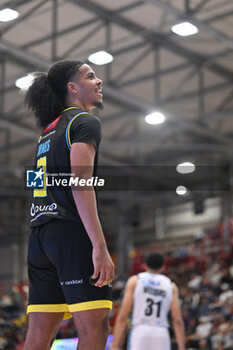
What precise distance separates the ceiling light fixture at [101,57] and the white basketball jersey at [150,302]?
8959 mm

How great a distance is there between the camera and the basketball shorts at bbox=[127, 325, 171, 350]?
17.8 feet

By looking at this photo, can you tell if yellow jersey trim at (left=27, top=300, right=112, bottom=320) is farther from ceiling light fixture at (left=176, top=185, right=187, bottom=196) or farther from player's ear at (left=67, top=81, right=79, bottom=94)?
ceiling light fixture at (left=176, top=185, right=187, bottom=196)

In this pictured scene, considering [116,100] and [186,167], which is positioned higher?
[116,100]

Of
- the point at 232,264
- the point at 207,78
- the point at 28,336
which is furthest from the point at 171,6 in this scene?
the point at 232,264

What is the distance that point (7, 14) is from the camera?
12195mm

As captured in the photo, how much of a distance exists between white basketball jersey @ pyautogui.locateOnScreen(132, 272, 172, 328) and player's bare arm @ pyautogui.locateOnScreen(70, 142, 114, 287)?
2995 mm

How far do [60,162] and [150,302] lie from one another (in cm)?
303

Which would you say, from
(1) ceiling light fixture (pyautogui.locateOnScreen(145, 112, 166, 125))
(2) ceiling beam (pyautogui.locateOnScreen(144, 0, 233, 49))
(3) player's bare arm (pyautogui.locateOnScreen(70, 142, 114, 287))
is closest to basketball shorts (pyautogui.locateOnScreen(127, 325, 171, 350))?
(3) player's bare arm (pyautogui.locateOnScreen(70, 142, 114, 287))

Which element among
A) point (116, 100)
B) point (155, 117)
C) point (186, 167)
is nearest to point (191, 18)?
point (155, 117)

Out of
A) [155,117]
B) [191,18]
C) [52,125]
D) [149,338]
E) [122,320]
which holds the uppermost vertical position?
[191,18]

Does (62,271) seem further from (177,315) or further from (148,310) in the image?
(177,315)

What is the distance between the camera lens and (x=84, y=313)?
262 cm

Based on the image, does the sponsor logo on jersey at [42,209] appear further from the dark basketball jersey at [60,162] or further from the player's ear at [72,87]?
the player's ear at [72,87]

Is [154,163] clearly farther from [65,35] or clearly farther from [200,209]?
[65,35]
